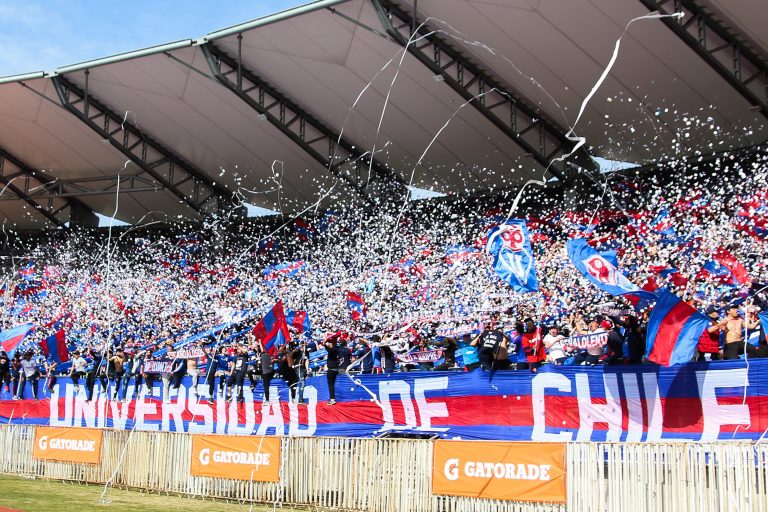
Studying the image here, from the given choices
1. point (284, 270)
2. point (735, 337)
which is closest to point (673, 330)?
point (735, 337)

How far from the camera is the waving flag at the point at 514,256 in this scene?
14203 mm

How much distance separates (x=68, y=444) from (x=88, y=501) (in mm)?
3359

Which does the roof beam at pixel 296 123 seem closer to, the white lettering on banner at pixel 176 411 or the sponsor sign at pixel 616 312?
the white lettering on banner at pixel 176 411

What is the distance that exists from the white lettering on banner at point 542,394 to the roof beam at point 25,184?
25.7 m

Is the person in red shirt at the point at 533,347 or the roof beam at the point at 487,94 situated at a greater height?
the roof beam at the point at 487,94

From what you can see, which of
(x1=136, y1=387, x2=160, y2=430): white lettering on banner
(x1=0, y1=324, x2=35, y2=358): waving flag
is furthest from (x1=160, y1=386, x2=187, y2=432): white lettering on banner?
(x1=0, y1=324, x2=35, y2=358): waving flag

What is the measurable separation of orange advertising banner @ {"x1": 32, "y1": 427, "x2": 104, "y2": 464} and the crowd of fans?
328 cm

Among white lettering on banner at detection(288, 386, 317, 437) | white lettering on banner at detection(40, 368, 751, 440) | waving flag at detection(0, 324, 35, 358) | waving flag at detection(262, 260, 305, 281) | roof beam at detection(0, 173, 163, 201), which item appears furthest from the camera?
roof beam at detection(0, 173, 163, 201)

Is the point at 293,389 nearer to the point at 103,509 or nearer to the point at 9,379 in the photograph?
the point at 103,509

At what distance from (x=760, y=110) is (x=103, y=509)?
51.4 feet

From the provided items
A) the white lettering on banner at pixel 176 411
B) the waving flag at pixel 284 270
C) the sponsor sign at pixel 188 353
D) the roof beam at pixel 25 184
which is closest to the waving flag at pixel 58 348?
the white lettering on banner at pixel 176 411

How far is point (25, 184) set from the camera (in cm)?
3409

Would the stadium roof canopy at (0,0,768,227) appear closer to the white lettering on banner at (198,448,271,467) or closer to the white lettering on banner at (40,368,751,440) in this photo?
the white lettering on banner at (40,368,751,440)

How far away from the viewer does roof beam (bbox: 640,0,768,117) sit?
697 inches
